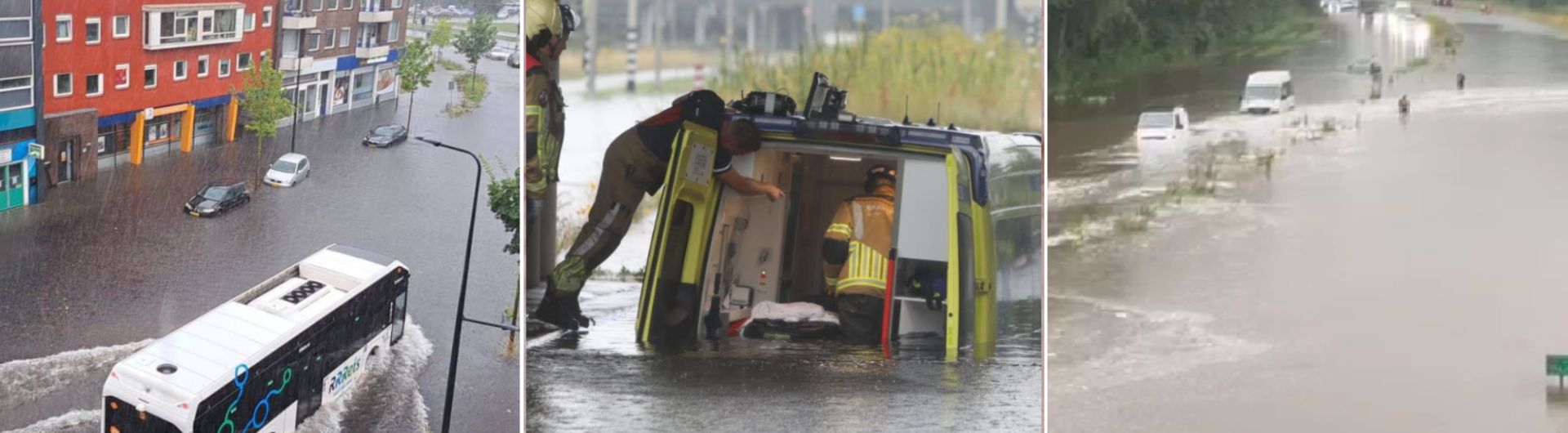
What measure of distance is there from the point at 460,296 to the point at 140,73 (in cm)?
133

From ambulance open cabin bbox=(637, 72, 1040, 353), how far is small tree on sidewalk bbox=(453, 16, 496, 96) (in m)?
0.81

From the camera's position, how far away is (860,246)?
5.38m

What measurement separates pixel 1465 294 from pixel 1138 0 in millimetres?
1682

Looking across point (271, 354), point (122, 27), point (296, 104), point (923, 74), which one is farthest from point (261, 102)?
point (923, 74)

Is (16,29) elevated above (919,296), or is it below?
above

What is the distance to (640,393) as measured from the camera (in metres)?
5.31

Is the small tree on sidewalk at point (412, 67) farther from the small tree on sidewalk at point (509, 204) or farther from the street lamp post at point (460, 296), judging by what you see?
the small tree on sidewalk at point (509, 204)

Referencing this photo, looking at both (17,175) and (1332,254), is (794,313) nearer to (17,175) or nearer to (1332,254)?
(1332,254)

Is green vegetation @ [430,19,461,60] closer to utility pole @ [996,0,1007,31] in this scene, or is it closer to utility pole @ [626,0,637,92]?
utility pole @ [626,0,637,92]

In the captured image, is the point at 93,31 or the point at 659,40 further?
the point at 659,40

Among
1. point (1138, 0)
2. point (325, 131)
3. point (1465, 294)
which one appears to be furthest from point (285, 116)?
point (1465, 294)

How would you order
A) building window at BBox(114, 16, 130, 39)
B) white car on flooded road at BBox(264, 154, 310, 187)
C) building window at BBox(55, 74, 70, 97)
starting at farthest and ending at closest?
white car on flooded road at BBox(264, 154, 310, 187) → building window at BBox(114, 16, 130, 39) → building window at BBox(55, 74, 70, 97)

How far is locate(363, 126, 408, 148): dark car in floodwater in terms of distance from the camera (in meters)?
4.99

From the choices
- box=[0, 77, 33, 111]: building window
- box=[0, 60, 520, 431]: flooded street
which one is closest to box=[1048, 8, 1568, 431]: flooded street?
box=[0, 60, 520, 431]: flooded street
